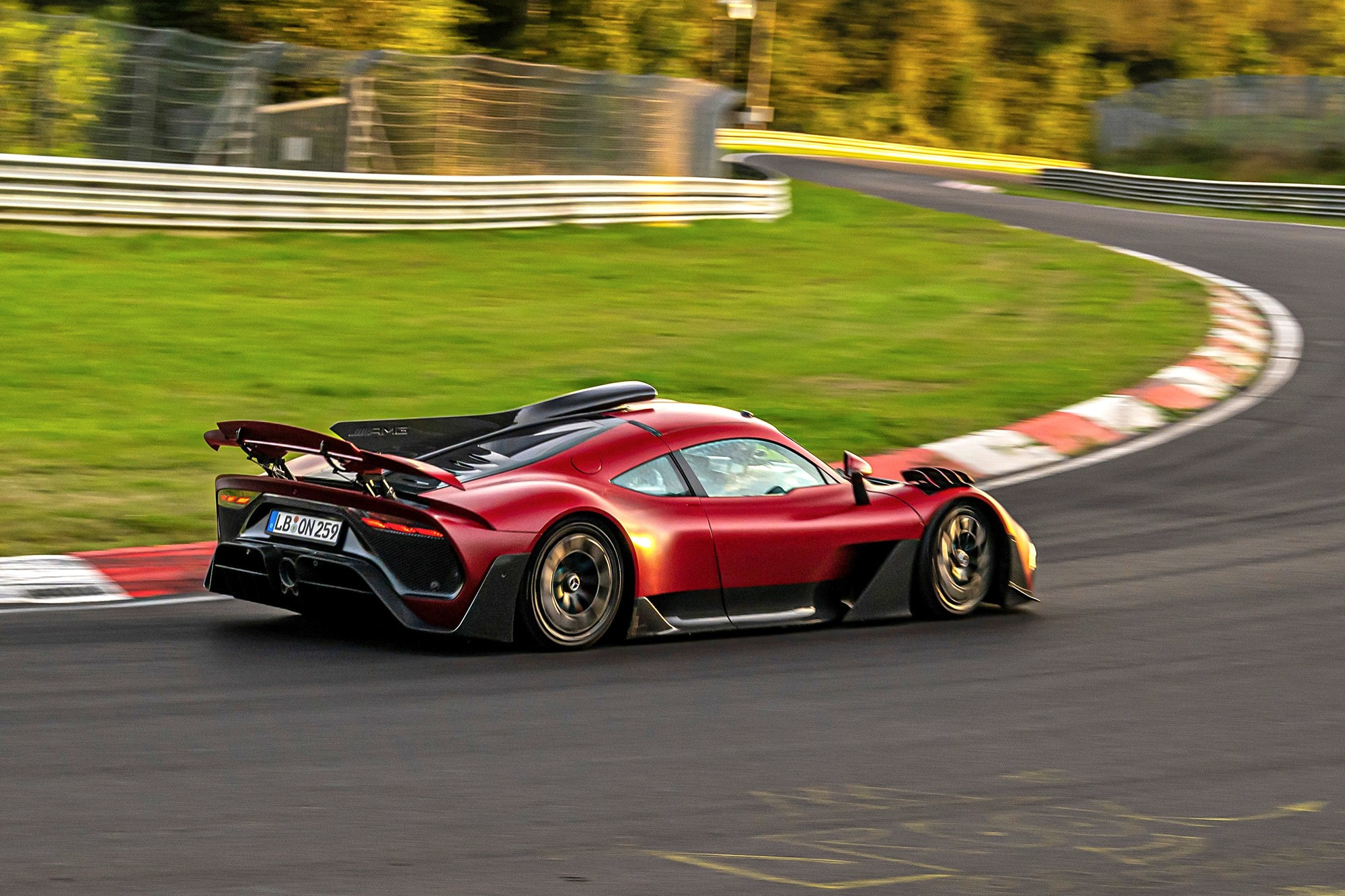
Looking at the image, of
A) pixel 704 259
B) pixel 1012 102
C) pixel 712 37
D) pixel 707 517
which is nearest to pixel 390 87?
pixel 704 259

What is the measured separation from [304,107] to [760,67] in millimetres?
49102

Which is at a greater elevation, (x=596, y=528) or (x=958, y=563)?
(x=596, y=528)

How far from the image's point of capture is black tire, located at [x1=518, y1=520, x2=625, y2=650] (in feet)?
22.1

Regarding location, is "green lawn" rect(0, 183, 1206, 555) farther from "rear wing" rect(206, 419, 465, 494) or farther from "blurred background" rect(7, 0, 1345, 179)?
"rear wing" rect(206, 419, 465, 494)

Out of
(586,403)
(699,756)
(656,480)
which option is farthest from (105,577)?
(699,756)

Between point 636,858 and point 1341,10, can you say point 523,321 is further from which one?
point 1341,10

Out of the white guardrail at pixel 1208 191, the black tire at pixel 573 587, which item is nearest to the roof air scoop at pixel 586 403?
Result: the black tire at pixel 573 587

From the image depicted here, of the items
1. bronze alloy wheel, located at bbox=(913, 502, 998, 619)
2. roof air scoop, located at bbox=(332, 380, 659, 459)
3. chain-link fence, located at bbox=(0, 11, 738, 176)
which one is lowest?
bronze alloy wheel, located at bbox=(913, 502, 998, 619)

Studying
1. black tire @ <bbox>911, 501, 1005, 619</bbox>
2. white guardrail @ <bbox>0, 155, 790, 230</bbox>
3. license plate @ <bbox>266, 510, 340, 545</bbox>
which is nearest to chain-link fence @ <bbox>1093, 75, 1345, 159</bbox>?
white guardrail @ <bbox>0, 155, 790, 230</bbox>

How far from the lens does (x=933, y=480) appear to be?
322 inches

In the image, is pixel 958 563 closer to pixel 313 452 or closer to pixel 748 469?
pixel 748 469

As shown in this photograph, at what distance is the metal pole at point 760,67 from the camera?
67.8m

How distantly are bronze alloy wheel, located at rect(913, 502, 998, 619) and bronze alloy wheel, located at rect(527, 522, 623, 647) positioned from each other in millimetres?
1708

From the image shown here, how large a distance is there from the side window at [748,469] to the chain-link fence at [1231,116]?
3476 centimetres
